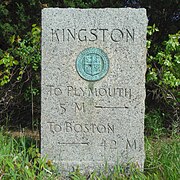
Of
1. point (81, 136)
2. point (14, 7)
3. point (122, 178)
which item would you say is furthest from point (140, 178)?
point (14, 7)

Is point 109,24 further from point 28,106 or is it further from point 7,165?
point 28,106

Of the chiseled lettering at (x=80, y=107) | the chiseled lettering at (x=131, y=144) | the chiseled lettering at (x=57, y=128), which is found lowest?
the chiseled lettering at (x=131, y=144)

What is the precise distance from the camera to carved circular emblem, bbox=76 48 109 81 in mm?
3621

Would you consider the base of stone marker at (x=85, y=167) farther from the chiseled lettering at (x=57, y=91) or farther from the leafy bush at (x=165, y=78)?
the leafy bush at (x=165, y=78)

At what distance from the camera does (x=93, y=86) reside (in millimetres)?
3645

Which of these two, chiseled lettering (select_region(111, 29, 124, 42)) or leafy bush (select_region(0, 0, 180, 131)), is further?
leafy bush (select_region(0, 0, 180, 131))

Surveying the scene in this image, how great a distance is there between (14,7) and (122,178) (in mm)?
2869

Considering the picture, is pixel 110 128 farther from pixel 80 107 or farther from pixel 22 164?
pixel 22 164

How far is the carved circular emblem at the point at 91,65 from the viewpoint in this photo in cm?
362

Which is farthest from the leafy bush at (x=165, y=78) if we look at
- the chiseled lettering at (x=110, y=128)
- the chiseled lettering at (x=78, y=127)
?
the chiseled lettering at (x=78, y=127)

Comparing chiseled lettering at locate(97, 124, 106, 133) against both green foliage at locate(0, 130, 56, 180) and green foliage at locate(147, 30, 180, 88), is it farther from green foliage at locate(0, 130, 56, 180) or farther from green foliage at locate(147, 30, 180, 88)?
green foliage at locate(147, 30, 180, 88)

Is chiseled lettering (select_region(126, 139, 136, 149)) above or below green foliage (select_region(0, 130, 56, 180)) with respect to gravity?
above

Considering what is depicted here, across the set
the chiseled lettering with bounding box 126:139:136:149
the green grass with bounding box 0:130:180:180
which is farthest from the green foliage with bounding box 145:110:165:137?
the chiseled lettering with bounding box 126:139:136:149

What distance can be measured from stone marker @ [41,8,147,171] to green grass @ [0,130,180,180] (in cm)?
10
